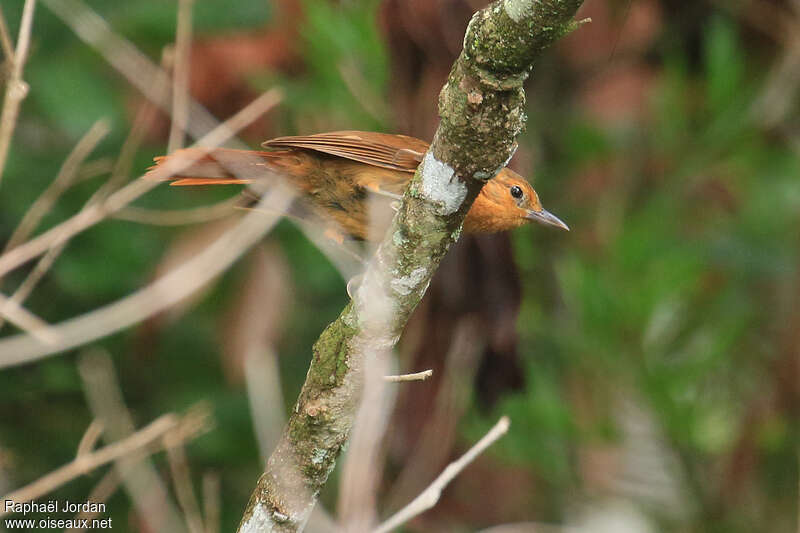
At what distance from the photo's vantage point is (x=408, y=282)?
210 cm

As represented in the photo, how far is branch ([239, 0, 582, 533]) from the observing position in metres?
1.83

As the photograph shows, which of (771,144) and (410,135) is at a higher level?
(771,144)

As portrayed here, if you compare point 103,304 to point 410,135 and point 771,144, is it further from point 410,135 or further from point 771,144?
point 771,144

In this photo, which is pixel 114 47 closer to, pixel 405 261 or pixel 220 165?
pixel 220 165

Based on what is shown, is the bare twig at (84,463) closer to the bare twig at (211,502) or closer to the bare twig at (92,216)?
the bare twig at (211,502)

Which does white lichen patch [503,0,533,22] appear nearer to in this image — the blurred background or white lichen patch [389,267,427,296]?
white lichen patch [389,267,427,296]

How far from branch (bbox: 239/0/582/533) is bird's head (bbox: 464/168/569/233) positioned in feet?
3.82

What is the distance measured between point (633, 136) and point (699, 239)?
62 centimetres

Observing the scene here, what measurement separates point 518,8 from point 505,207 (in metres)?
1.71

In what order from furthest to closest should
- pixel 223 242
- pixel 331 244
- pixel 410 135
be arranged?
pixel 410 135
pixel 331 244
pixel 223 242

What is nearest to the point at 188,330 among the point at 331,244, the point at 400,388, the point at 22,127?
the point at 22,127

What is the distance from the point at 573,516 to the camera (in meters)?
5.09

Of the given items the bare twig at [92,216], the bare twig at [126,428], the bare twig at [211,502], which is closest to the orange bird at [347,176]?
the bare twig at [92,216]

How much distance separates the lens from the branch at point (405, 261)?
6.01 ft
